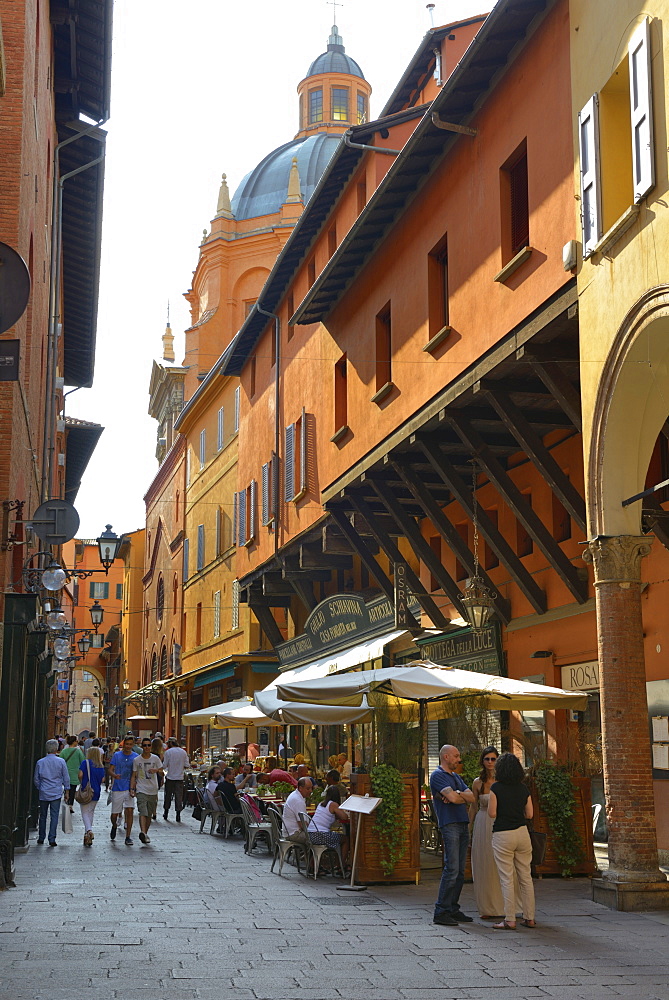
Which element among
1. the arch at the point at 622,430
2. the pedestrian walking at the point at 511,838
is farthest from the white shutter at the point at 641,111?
the pedestrian walking at the point at 511,838

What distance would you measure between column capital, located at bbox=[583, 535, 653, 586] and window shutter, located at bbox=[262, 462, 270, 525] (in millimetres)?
17647

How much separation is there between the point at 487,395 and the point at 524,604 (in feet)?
14.5

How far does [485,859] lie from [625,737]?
1844 mm

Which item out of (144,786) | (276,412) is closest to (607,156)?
(144,786)

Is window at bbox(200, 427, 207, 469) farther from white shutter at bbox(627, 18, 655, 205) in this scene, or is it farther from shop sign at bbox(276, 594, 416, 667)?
white shutter at bbox(627, 18, 655, 205)

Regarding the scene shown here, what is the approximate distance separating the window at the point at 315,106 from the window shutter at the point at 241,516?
119 ft

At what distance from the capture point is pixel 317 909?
35.6 feet

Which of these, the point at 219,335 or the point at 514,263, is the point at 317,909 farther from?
the point at 219,335

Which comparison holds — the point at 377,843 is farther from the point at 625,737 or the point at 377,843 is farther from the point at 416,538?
the point at 416,538

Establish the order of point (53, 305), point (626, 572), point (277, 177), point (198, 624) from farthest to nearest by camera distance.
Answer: point (277, 177) → point (198, 624) → point (53, 305) → point (626, 572)

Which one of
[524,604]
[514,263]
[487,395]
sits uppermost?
[514,263]

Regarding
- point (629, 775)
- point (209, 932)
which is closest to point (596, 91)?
point (629, 775)

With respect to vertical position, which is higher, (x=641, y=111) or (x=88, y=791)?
(x=641, y=111)

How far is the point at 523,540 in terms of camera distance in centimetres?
1820
